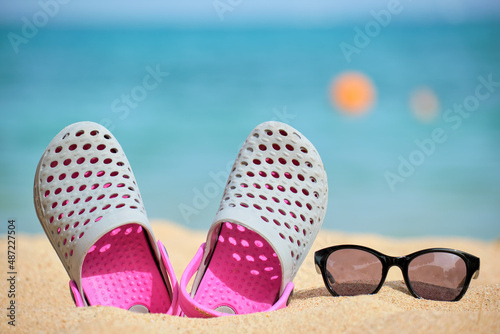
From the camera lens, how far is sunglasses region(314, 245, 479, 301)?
1.58 meters

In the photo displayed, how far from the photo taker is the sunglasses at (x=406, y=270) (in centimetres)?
158

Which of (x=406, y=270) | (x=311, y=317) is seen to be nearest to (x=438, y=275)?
(x=406, y=270)

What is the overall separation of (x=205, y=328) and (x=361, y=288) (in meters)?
0.60

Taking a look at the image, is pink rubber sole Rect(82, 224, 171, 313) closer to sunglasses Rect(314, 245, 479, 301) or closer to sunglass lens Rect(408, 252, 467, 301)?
sunglasses Rect(314, 245, 479, 301)

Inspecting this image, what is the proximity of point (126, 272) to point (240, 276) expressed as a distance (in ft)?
1.26

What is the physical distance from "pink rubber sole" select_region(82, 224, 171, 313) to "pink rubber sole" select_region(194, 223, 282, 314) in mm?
152

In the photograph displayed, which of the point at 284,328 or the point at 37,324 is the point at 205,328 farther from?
the point at 37,324

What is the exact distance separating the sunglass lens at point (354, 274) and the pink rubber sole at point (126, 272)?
0.55 m

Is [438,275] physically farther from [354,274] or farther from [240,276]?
[240,276]

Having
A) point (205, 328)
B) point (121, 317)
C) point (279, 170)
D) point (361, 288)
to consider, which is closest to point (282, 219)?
point (279, 170)

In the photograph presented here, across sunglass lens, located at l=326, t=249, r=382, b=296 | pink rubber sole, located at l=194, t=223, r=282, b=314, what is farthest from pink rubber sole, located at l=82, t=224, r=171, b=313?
sunglass lens, located at l=326, t=249, r=382, b=296

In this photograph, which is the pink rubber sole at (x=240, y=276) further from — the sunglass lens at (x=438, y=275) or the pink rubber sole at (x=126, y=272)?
the sunglass lens at (x=438, y=275)

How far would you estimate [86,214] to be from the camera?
5.01 feet

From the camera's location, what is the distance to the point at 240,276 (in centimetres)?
170
